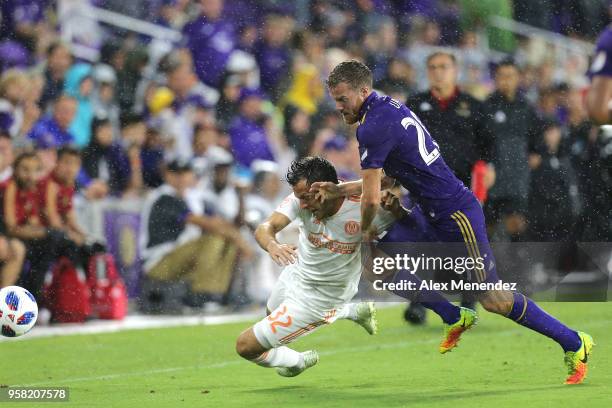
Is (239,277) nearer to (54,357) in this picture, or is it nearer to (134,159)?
(134,159)

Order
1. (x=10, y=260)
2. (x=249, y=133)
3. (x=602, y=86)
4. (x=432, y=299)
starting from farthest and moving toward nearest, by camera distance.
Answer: (x=249, y=133), (x=10, y=260), (x=432, y=299), (x=602, y=86)

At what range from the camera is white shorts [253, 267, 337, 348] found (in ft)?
25.9

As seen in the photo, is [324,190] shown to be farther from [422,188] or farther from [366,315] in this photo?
[366,315]

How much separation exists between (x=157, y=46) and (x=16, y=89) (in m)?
A: 2.52

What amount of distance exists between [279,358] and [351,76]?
1937mm

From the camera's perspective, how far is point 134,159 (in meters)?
13.9

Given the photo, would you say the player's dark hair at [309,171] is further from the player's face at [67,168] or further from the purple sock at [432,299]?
the player's face at [67,168]

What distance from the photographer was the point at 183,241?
13406 mm

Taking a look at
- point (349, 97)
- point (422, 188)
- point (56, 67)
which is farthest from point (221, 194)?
point (349, 97)

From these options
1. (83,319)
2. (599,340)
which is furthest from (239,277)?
(599,340)

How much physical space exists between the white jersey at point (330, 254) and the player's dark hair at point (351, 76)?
0.80 meters

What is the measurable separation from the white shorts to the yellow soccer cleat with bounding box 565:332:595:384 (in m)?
1.54

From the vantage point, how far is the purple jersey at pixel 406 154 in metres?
7.69

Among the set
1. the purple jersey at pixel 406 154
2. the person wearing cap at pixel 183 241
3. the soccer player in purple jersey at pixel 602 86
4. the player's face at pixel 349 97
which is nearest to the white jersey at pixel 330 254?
the purple jersey at pixel 406 154
